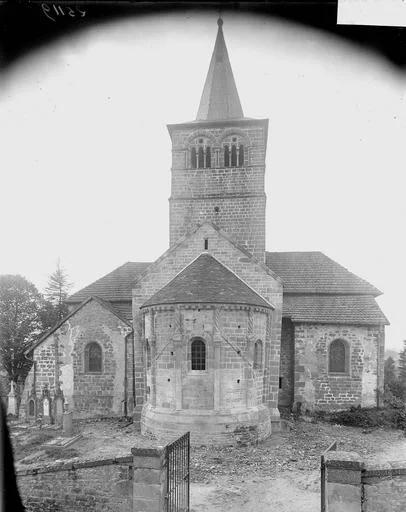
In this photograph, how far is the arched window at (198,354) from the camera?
1562 centimetres

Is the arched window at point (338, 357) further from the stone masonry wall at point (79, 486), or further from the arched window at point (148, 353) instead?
the stone masonry wall at point (79, 486)

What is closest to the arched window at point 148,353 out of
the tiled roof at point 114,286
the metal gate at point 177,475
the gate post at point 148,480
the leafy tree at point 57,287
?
the tiled roof at point 114,286

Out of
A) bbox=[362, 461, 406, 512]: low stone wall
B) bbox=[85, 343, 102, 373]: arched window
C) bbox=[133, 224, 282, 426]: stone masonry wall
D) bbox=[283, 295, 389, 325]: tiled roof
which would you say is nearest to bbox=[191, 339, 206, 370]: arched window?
bbox=[133, 224, 282, 426]: stone masonry wall

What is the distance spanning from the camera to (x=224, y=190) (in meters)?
21.0

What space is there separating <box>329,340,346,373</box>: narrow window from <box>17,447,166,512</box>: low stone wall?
15629 mm

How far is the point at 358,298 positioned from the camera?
902 inches

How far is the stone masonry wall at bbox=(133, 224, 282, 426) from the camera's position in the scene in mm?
18078

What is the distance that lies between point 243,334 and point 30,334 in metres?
24.1

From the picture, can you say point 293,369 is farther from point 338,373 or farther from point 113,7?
point 113,7

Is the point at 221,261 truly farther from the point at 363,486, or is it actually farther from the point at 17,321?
the point at 17,321

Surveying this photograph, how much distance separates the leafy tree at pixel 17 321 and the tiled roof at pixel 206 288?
19309 mm

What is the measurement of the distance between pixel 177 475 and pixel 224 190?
14.8 metres

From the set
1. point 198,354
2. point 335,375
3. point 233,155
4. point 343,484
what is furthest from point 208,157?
point 343,484

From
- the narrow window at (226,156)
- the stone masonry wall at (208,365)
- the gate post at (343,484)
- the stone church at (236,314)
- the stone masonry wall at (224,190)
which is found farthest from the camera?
the narrow window at (226,156)
